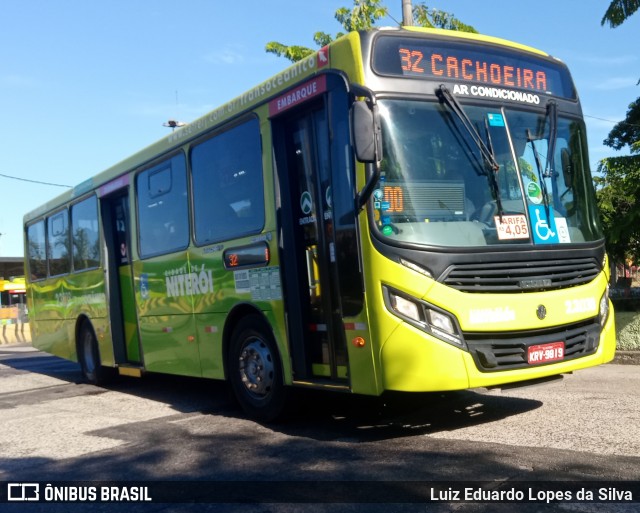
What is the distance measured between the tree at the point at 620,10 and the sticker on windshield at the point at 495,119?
8.55 meters

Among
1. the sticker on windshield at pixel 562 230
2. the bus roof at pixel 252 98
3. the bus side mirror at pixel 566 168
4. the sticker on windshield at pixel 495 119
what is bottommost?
the sticker on windshield at pixel 562 230

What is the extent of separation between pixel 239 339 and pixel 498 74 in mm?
3621

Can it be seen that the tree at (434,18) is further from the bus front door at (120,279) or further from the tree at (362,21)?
the bus front door at (120,279)

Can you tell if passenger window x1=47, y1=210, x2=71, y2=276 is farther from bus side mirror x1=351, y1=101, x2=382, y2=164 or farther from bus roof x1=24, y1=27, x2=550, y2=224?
bus side mirror x1=351, y1=101, x2=382, y2=164

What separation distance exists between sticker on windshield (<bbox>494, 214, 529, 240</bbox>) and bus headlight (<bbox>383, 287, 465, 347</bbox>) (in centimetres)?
87

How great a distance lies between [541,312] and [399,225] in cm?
136

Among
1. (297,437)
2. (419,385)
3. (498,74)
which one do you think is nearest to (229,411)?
(297,437)

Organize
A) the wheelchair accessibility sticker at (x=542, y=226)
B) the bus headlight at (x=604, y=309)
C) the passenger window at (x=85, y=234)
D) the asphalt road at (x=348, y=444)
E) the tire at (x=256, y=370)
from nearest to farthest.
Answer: the asphalt road at (x=348, y=444)
the wheelchair accessibility sticker at (x=542, y=226)
the bus headlight at (x=604, y=309)
the tire at (x=256, y=370)
the passenger window at (x=85, y=234)

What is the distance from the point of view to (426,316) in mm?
5371

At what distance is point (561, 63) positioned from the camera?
6.89m

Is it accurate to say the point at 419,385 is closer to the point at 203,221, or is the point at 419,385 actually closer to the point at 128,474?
the point at 128,474

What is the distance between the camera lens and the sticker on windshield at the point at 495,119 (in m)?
6.03

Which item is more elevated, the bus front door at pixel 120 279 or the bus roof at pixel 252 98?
the bus roof at pixel 252 98

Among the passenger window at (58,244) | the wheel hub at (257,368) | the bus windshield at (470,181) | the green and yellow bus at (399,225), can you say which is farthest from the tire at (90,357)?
the bus windshield at (470,181)
